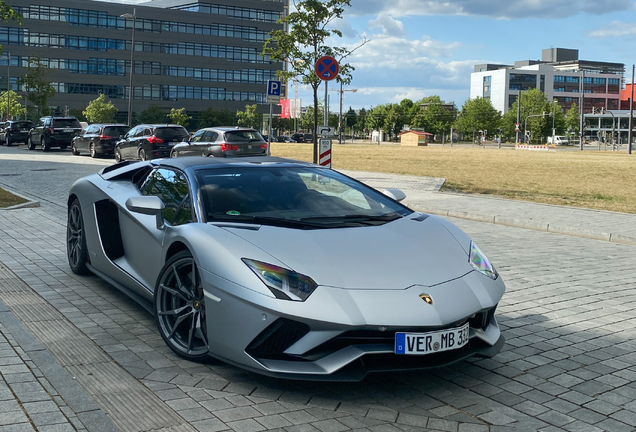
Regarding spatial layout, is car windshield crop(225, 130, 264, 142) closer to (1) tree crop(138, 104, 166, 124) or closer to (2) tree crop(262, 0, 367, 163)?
(2) tree crop(262, 0, 367, 163)

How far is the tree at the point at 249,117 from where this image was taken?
3974 inches

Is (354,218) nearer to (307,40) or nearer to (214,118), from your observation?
(307,40)

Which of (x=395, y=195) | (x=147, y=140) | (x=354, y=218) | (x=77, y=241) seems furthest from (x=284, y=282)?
(x=147, y=140)

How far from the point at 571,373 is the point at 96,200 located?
4116mm

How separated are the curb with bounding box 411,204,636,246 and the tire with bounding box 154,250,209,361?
25.3 ft

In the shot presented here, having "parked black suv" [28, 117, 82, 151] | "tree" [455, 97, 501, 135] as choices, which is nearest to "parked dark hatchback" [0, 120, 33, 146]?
"parked black suv" [28, 117, 82, 151]

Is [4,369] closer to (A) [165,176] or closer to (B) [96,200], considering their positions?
(A) [165,176]

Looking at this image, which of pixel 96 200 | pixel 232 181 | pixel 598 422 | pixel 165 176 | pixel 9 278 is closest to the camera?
pixel 598 422

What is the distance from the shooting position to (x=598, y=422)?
3.58 meters

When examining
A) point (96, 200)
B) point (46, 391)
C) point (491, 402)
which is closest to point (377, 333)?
point (491, 402)

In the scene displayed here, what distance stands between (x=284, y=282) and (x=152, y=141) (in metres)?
25.5

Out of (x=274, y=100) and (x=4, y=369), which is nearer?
(x=4, y=369)

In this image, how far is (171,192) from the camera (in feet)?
17.2

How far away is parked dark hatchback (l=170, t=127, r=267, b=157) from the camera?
2450 centimetres
